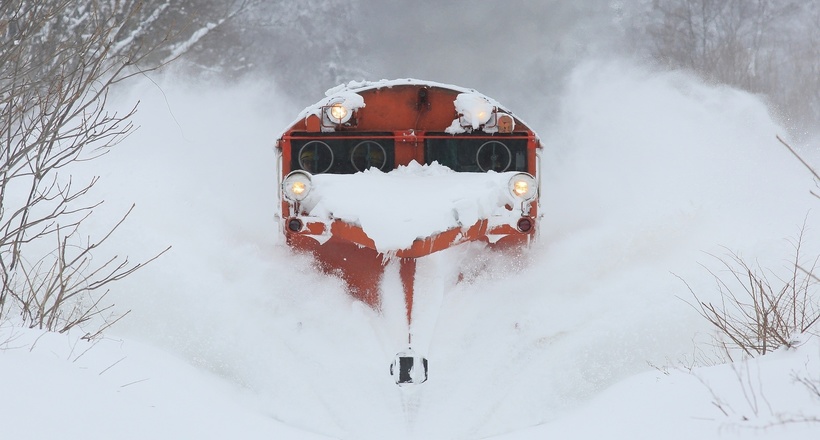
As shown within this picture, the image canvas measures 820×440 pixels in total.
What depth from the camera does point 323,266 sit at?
625 cm

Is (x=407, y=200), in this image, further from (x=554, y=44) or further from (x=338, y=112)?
(x=554, y=44)

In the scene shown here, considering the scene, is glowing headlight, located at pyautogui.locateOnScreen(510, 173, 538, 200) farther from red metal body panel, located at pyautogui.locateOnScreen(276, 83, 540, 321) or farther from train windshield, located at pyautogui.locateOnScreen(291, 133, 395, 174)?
train windshield, located at pyautogui.locateOnScreen(291, 133, 395, 174)

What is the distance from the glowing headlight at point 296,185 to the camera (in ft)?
19.4

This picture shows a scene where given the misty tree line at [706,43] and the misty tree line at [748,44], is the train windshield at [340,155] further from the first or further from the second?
the misty tree line at [748,44]

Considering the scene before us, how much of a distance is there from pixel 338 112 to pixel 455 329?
1.96 meters

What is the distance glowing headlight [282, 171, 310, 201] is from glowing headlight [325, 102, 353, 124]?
2.28 feet

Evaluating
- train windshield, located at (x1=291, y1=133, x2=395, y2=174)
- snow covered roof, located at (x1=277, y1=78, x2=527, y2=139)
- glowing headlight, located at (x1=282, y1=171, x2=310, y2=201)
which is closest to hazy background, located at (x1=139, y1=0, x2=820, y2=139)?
snow covered roof, located at (x1=277, y1=78, x2=527, y2=139)

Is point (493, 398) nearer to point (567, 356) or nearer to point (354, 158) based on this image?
point (567, 356)

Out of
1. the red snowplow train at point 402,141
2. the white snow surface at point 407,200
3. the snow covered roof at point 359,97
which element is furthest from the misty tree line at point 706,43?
the white snow surface at point 407,200

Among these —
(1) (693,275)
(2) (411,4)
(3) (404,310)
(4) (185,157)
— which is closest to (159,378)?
(3) (404,310)

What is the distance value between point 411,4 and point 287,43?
14.9 ft

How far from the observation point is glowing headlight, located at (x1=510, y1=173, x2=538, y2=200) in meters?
6.01

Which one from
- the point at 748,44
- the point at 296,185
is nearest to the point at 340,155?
the point at 296,185

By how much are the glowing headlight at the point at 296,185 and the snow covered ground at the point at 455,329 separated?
0.65 metres
